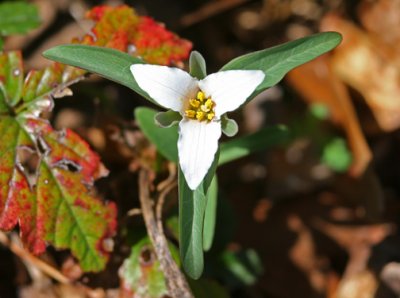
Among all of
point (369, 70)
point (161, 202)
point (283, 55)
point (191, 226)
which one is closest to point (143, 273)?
point (161, 202)

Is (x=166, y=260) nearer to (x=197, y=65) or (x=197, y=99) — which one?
(x=197, y=99)

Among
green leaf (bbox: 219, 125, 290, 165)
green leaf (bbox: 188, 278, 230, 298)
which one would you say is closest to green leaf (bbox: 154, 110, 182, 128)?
green leaf (bbox: 219, 125, 290, 165)

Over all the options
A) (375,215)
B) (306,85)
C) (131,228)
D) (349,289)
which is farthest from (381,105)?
(131,228)

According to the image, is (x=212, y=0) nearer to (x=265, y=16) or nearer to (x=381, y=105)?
(x=265, y=16)

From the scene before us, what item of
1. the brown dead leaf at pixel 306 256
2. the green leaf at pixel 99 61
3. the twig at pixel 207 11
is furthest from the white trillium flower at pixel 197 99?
the twig at pixel 207 11

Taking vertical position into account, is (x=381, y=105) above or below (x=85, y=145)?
below

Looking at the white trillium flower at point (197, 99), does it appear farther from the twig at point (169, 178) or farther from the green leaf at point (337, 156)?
the green leaf at point (337, 156)

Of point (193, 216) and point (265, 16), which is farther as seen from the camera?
point (265, 16)
